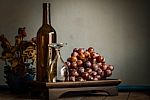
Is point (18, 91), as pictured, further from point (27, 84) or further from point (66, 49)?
point (66, 49)

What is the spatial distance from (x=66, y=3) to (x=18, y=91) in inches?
16.6

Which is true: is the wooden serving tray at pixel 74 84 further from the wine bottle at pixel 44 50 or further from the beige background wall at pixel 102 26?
the beige background wall at pixel 102 26

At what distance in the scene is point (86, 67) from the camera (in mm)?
1316

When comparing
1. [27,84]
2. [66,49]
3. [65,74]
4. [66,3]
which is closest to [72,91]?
[65,74]

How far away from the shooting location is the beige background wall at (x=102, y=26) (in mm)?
1514

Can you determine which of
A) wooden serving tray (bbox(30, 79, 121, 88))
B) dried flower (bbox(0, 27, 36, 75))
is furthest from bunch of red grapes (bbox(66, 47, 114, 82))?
dried flower (bbox(0, 27, 36, 75))

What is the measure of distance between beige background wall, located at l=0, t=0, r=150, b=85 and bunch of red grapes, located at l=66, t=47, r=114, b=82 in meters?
0.20

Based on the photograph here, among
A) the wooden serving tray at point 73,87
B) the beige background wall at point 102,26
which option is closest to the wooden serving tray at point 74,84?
the wooden serving tray at point 73,87

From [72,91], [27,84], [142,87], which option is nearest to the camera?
[72,91]

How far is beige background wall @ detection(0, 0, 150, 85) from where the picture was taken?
1514 millimetres

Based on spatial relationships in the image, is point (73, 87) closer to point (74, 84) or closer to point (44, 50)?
point (74, 84)

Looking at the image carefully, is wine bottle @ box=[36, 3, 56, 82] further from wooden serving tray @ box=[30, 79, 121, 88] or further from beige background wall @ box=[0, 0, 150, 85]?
beige background wall @ box=[0, 0, 150, 85]

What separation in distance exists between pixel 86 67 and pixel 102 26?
29 centimetres

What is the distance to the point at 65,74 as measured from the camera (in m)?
1.29
